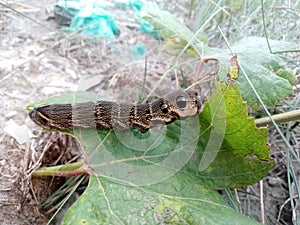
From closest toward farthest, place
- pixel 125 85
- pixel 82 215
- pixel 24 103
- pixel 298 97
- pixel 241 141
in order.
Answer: pixel 82 215 < pixel 241 141 < pixel 298 97 < pixel 24 103 < pixel 125 85

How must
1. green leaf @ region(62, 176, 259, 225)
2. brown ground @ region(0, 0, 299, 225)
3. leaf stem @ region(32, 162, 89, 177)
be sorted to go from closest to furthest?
1. green leaf @ region(62, 176, 259, 225)
2. leaf stem @ region(32, 162, 89, 177)
3. brown ground @ region(0, 0, 299, 225)

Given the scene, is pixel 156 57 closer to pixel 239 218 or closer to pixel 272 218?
pixel 272 218

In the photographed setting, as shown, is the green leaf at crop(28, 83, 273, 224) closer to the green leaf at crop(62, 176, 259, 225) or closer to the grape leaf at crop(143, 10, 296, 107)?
the green leaf at crop(62, 176, 259, 225)

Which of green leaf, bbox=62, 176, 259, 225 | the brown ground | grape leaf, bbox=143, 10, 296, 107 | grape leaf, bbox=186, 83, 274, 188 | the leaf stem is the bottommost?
the brown ground

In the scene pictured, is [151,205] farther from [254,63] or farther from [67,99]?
[254,63]

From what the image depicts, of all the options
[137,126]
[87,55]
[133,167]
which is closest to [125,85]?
[87,55]

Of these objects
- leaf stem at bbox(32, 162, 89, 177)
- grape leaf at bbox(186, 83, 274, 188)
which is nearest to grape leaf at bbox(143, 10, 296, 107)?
grape leaf at bbox(186, 83, 274, 188)
